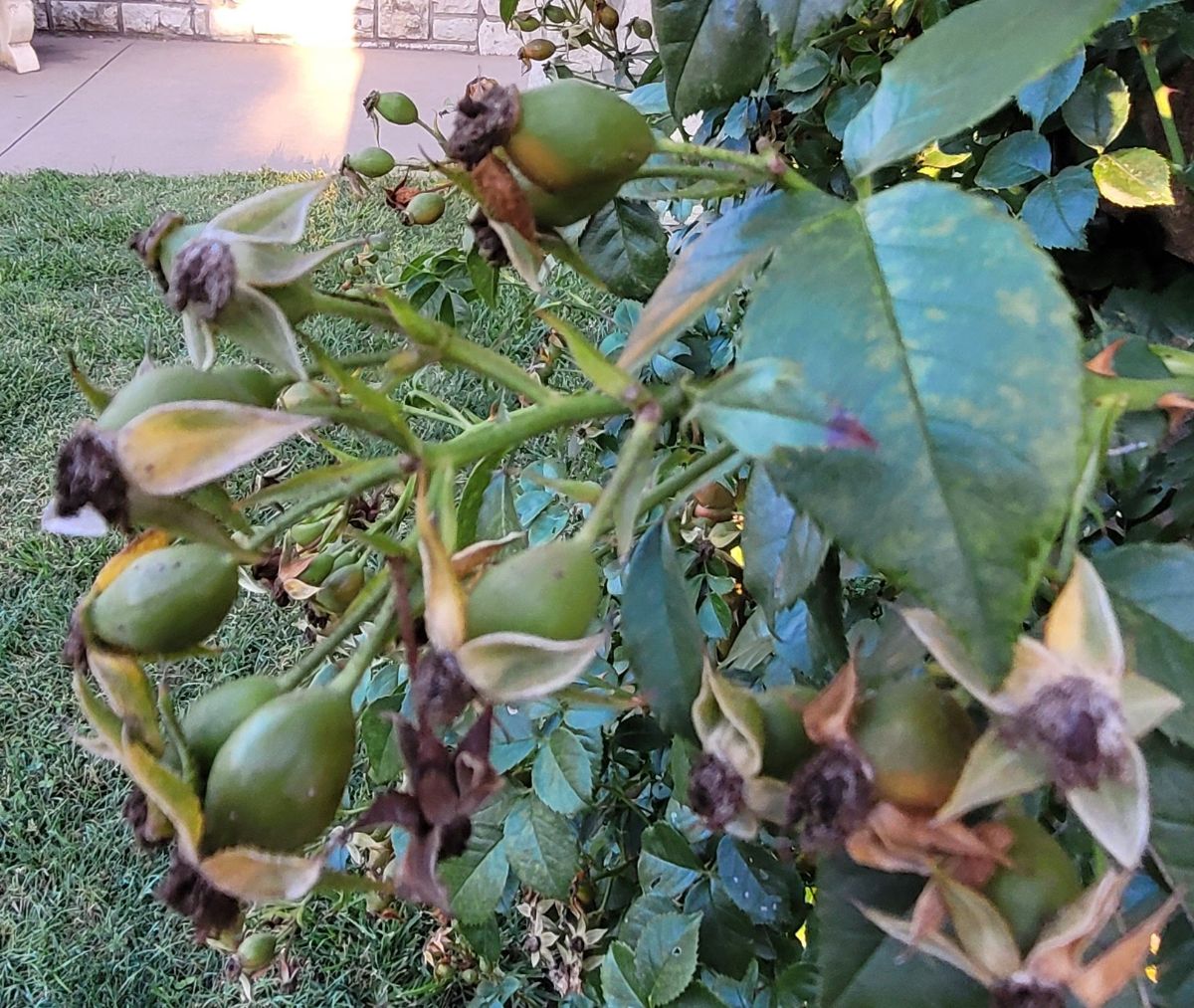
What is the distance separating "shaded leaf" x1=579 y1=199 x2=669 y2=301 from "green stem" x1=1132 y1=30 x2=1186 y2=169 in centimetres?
33

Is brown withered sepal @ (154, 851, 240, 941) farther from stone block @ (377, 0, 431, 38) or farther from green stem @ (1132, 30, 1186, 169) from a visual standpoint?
stone block @ (377, 0, 431, 38)

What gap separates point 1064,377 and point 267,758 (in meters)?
0.24

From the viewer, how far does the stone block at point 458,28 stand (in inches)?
173

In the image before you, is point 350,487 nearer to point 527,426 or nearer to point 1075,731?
point 527,426

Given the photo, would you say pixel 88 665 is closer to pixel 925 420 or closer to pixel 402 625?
pixel 402 625

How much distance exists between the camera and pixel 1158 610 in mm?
389

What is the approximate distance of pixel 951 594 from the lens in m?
0.27

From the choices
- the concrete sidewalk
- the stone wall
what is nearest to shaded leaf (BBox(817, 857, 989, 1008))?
the concrete sidewalk

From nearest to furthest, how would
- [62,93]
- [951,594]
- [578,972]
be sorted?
[951,594], [578,972], [62,93]

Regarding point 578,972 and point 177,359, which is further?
point 177,359

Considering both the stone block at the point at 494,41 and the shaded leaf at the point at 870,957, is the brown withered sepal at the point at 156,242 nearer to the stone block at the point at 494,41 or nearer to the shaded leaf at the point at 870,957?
the shaded leaf at the point at 870,957

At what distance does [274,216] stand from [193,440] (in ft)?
0.33

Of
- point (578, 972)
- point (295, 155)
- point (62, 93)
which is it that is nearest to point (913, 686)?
point (578, 972)

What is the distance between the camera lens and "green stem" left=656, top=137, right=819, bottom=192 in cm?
38
